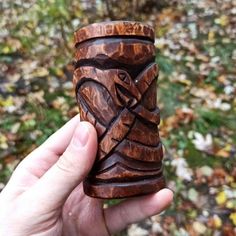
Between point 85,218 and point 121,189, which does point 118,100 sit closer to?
point 121,189

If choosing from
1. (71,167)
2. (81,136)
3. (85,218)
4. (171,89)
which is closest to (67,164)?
(71,167)

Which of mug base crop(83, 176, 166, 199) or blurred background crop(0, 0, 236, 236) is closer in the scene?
mug base crop(83, 176, 166, 199)

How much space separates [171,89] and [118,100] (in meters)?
2.81

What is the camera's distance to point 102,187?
1630 mm

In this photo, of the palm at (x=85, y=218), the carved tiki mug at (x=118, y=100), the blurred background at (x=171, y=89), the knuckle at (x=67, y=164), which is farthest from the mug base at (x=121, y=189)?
the blurred background at (x=171, y=89)

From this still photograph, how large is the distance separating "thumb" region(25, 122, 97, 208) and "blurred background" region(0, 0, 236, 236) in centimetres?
153

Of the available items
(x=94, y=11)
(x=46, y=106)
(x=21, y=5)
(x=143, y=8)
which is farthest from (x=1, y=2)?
(x=46, y=106)

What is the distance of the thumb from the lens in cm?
157

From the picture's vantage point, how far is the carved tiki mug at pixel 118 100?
5.17ft

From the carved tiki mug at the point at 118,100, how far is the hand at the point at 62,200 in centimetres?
7

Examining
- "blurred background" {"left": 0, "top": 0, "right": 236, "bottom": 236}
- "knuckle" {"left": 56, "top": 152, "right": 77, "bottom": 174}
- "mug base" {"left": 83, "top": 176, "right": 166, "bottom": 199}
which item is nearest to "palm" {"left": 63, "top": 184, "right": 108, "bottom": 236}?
"mug base" {"left": 83, "top": 176, "right": 166, "bottom": 199}

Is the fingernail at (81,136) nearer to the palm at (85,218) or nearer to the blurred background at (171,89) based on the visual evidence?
the palm at (85,218)

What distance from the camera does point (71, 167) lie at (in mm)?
1585

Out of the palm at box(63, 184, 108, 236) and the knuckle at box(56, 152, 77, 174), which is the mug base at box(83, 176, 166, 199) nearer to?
the knuckle at box(56, 152, 77, 174)
